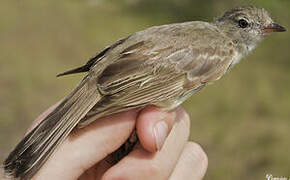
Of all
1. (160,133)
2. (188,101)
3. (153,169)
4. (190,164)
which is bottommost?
(188,101)

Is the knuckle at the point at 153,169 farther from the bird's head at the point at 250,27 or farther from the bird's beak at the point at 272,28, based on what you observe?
the bird's beak at the point at 272,28

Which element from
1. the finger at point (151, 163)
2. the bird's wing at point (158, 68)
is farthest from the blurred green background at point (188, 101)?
the finger at point (151, 163)

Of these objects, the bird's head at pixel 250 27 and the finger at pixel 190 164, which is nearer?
the finger at pixel 190 164

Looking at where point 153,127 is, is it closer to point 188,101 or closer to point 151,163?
point 151,163

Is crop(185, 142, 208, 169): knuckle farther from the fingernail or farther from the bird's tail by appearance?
the bird's tail

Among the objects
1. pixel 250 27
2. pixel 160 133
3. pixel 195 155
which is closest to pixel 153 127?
pixel 160 133

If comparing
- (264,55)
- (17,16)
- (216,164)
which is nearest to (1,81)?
(17,16)

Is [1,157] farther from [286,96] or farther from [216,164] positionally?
[286,96]
